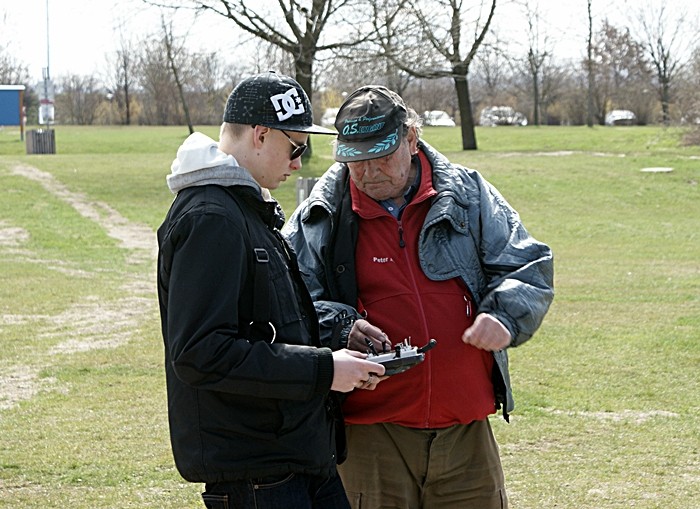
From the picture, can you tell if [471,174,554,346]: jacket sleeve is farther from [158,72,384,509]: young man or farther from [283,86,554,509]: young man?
[158,72,384,509]: young man

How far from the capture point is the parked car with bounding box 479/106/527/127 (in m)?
59.8

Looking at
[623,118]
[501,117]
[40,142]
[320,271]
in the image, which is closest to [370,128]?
[320,271]

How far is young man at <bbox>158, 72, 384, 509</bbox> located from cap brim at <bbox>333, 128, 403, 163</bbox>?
458 mm

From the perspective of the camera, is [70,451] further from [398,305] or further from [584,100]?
[584,100]

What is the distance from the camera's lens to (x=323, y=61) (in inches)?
1091

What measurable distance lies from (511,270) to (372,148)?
59 cm

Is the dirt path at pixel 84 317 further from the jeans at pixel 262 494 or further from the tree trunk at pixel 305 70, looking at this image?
the tree trunk at pixel 305 70

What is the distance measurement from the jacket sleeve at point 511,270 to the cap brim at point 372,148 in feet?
1.24

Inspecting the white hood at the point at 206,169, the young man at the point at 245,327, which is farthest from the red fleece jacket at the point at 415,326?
the white hood at the point at 206,169

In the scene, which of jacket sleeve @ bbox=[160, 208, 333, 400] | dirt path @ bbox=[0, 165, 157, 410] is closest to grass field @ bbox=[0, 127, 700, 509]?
dirt path @ bbox=[0, 165, 157, 410]

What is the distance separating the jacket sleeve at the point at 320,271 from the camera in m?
3.15

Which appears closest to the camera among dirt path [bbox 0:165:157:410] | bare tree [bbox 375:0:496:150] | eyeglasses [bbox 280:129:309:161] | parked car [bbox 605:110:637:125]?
eyeglasses [bbox 280:129:309:161]

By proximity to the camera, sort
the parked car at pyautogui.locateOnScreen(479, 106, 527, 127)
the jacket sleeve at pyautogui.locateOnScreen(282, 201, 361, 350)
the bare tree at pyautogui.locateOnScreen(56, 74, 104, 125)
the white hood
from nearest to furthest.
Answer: the white hood → the jacket sleeve at pyautogui.locateOnScreen(282, 201, 361, 350) → the parked car at pyautogui.locateOnScreen(479, 106, 527, 127) → the bare tree at pyautogui.locateOnScreen(56, 74, 104, 125)

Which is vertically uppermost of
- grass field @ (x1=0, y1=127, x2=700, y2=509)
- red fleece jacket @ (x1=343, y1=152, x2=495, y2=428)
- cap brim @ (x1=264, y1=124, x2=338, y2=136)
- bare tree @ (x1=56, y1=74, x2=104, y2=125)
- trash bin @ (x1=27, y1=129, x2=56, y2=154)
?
bare tree @ (x1=56, y1=74, x2=104, y2=125)
